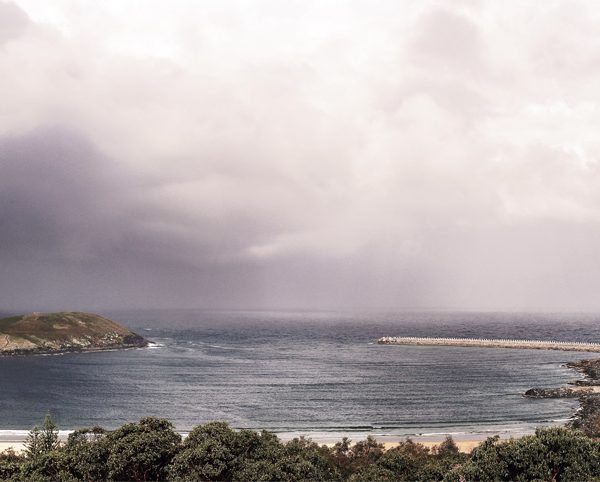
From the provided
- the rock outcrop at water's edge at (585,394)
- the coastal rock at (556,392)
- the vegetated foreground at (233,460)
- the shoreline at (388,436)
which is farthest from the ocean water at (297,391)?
the vegetated foreground at (233,460)

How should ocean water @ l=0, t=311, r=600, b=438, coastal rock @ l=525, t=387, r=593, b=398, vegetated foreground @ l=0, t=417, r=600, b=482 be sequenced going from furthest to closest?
coastal rock @ l=525, t=387, r=593, b=398 < ocean water @ l=0, t=311, r=600, b=438 < vegetated foreground @ l=0, t=417, r=600, b=482

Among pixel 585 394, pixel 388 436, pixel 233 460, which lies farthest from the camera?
pixel 585 394

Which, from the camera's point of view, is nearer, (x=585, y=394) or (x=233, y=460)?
(x=233, y=460)

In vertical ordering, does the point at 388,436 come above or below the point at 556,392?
above

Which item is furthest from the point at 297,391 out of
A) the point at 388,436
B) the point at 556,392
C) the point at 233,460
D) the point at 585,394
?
the point at 233,460

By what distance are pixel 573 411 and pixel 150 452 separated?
92030 mm

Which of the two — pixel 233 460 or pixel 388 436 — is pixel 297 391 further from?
pixel 233 460

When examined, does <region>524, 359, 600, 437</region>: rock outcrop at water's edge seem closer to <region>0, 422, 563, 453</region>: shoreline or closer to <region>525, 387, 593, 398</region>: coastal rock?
<region>525, 387, 593, 398</region>: coastal rock

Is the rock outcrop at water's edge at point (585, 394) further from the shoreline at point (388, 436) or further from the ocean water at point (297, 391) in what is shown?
the shoreline at point (388, 436)

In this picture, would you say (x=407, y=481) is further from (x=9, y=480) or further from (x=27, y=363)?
(x=27, y=363)

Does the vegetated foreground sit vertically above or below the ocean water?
above

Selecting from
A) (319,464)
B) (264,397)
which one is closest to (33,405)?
(264,397)

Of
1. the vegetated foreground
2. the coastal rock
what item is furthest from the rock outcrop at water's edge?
the vegetated foreground

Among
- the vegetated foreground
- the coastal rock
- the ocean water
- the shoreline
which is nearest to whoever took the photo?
the vegetated foreground
